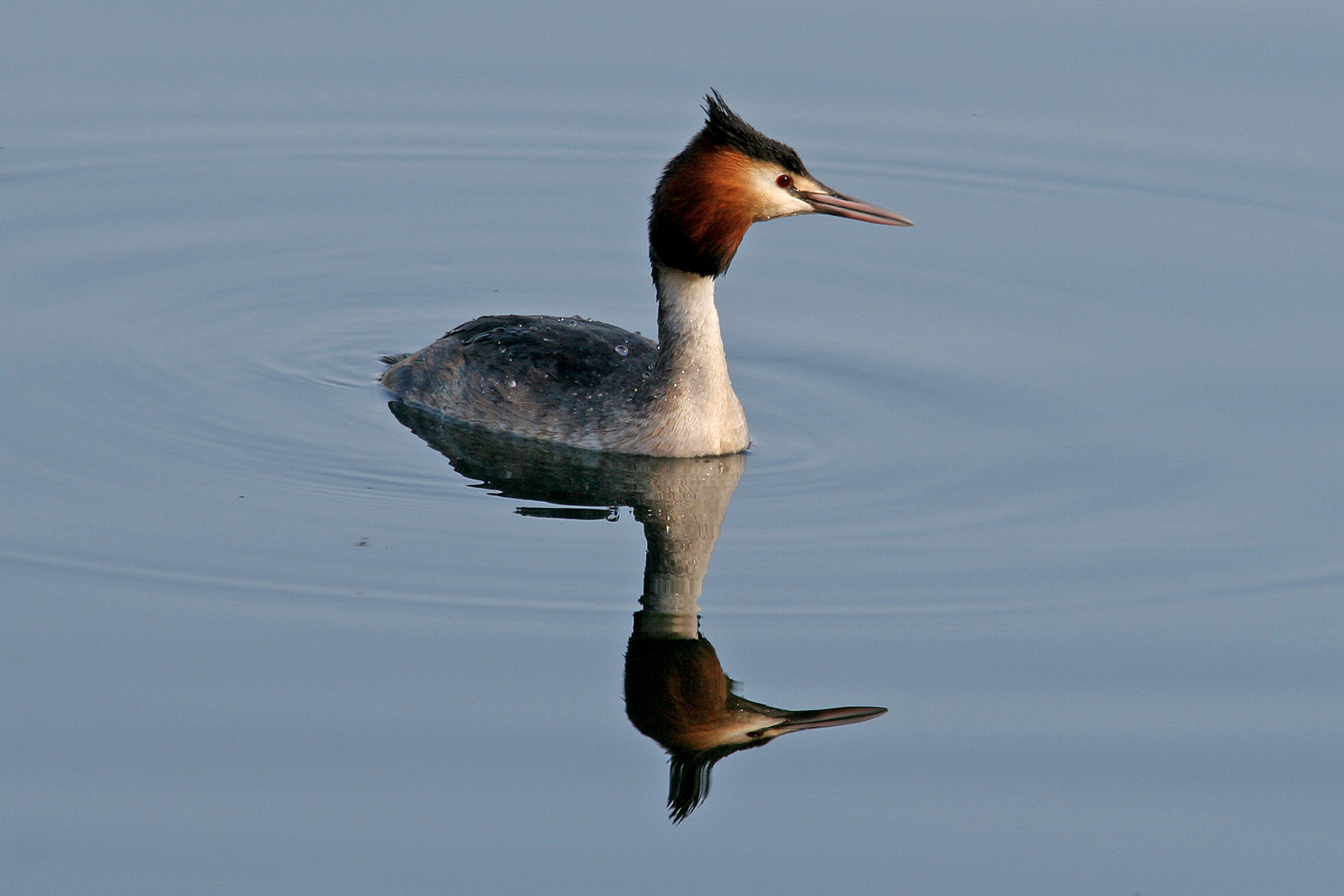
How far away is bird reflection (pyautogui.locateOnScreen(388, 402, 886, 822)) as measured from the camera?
24.6 ft

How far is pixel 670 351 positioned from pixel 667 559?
1715 millimetres

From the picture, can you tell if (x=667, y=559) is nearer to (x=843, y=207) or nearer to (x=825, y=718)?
(x=825, y=718)

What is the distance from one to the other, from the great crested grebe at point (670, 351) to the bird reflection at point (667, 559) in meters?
0.13

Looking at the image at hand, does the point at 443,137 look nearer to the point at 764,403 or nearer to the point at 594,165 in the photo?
the point at 594,165

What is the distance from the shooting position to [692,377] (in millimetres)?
10328

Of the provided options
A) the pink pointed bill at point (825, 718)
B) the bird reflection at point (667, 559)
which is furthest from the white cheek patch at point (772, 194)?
the pink pointed bill at point (825, 718)

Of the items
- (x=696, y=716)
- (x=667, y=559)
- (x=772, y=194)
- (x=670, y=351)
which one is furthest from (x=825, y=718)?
(x=772, y=194)

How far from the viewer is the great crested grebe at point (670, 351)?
1009 cm

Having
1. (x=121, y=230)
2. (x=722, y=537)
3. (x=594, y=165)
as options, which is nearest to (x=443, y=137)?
(x=594, y=165)

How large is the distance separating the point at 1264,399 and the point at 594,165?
19.2 ft

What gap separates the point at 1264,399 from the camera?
35.9ft

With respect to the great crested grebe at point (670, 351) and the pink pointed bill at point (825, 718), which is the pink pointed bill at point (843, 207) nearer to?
the great crested grebe at point (670, 351)

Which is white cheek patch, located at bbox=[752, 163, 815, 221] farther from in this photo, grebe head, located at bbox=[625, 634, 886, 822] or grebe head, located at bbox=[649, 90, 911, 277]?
grebe head, located at bbox=[625, 634, 886, 822]

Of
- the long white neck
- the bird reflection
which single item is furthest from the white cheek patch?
the bird reflection
